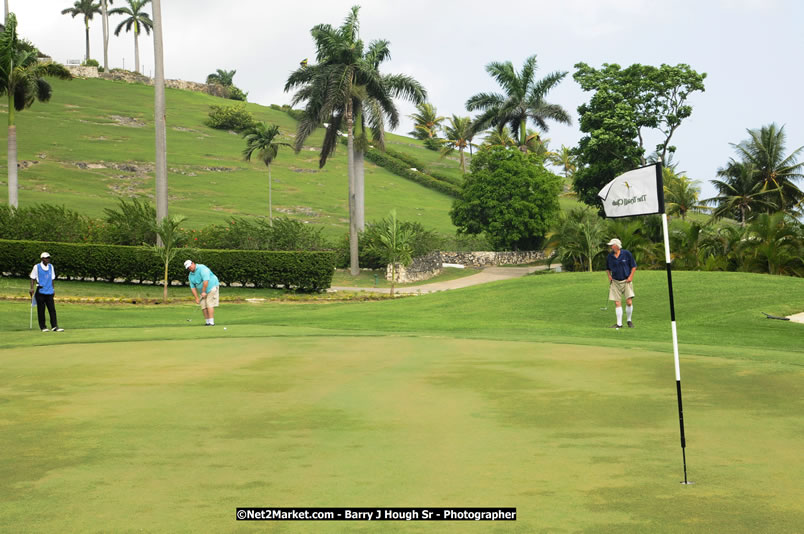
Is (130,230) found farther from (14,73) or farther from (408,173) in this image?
(408,173)

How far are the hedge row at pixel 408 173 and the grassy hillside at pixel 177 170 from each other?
192cm

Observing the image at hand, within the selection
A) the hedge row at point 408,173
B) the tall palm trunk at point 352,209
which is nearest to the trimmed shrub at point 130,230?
the tall palm trunk at point 352,209

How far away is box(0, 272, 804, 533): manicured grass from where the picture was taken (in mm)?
4762

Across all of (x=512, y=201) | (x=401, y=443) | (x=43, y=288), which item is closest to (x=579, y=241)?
(x=512, y=201)

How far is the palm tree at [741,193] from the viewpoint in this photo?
204 feet

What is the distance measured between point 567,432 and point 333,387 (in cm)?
350

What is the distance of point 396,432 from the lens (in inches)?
271

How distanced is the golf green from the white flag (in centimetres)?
211

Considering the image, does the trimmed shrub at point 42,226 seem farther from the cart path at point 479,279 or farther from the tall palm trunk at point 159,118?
the cart path at point 479,279

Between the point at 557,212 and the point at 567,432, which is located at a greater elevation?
the point at 557,212

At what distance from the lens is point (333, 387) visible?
9.33 metres

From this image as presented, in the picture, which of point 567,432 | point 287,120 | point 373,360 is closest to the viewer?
point 567,432

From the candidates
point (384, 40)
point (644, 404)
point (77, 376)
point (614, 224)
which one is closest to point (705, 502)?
point (644, 404)

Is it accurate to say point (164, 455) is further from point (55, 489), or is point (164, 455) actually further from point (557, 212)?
point (557, 212)
